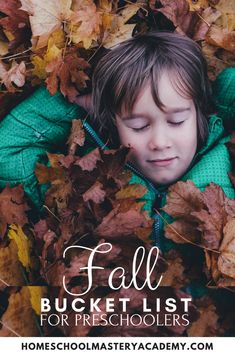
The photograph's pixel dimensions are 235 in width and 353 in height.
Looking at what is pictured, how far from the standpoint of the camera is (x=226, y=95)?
1.83 metres

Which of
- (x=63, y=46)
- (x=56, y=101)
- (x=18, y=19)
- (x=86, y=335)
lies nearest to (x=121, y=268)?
(x=86, y=335)

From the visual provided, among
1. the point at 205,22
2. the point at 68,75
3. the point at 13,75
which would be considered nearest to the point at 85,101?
the point at 68,75

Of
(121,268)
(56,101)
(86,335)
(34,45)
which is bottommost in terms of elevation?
(86,335)

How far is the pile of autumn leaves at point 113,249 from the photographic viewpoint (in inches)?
57.8

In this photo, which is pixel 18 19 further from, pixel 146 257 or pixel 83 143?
pixel 146 257

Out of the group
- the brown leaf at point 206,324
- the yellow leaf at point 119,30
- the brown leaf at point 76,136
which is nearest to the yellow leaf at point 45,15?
the yellow leaf at point 119,30

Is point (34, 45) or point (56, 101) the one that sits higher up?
point (34, 45)

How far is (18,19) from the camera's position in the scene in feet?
5.80

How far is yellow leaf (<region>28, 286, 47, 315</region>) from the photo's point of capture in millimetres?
1475

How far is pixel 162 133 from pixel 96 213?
1.01ft

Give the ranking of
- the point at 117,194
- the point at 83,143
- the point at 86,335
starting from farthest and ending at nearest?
the point at 83,143 < the point at 117,194 < the point at 86,335

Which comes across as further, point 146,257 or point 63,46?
point 63,46

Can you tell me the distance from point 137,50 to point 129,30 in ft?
0.34

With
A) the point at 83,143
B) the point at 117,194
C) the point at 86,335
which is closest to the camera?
the point at 86,335
